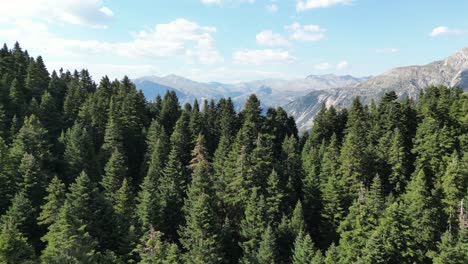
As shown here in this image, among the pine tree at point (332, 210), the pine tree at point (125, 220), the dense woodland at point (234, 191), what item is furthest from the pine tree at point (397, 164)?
the pine tree at point (125, 220)

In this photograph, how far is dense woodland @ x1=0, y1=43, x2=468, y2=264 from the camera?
42281mm

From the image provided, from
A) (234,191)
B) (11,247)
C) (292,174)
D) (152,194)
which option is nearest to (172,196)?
(152,194)

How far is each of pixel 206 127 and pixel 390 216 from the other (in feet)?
153

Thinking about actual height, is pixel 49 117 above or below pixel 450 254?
above

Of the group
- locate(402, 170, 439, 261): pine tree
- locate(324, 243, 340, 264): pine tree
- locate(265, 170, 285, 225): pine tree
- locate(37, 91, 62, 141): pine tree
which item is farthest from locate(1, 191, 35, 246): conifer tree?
locate(402, 170, 439, 261): pine tree

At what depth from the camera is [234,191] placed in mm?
54750

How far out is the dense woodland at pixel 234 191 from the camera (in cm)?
4228

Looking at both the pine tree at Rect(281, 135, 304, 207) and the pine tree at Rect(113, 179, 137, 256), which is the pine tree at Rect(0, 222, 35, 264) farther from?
the pine tree at Rect(281, 135, 304, 207)

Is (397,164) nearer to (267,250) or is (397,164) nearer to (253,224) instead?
(253,224)

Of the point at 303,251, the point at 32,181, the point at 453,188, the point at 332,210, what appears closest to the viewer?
the point at 303,251

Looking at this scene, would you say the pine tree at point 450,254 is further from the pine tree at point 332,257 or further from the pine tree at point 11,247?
the pine tree at point 11,247

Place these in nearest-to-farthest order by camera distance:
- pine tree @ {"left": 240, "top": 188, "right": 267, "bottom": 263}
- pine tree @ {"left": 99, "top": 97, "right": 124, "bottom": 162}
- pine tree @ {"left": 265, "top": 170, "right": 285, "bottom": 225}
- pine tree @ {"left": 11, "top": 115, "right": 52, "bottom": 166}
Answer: pine tree @ {"left": 240, "top": 188, "right": 267, "bottom": 263} → pine tree @ {"left": 265, "top": 170, "right": 285, "bottom": 225} → pine tree @ {"left": 11, "top": 115, "right": 52, "bottom": 166} → pine tree @ {"left": 99, "top": 97, "right": 124, "bottom": 162}

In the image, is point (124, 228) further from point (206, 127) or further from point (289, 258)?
point (206, 127)

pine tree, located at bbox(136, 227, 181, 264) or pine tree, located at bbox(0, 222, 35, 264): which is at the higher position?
pine tree, located at bbox(0, 222, 35, 264)
